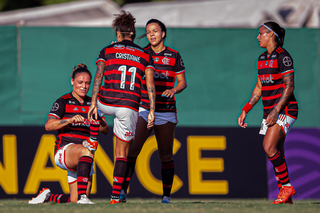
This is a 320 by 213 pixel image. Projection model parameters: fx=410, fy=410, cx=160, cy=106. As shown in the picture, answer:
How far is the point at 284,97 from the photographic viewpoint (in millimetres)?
4844

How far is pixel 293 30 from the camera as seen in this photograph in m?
10.1

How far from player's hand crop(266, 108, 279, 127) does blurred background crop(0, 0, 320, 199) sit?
11.3 ft

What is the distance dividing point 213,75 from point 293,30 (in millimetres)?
2310

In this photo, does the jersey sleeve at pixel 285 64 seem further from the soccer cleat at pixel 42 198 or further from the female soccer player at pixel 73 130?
the soccer cleat at pixel 42 198

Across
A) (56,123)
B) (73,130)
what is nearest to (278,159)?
(73,130)

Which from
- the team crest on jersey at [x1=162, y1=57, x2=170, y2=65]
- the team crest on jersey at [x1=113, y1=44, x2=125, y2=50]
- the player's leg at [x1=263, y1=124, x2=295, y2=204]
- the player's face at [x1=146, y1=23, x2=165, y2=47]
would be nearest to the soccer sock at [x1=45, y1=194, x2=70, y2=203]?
the team crest on jersey at [x1=113, y1=44, x2=125, y2=50]

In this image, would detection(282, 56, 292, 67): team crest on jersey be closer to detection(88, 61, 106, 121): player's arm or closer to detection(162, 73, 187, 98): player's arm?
detection(162, 73, 187, 98): player's arm

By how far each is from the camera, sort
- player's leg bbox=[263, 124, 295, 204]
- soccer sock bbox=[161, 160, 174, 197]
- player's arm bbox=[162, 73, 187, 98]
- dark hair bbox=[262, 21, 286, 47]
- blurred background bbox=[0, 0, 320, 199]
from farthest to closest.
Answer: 1. blurred background bbox=[0, 0, 320, 199]
2. soccer sock bbox=[161, 160, 174, 197]
3. dark hair bbox=[262, 21, 286, 47]
4. player's arm bbox=[162, 73, 187, 98]
5. player's leg bbox=[263, 124, 295, 204]

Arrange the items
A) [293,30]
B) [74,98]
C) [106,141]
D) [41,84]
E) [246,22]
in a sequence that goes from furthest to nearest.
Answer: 1. [246,22]
2. [293,30]
3. [41,84]
4. [106,141]
5. [74,98]

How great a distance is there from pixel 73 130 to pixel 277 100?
2.54 m

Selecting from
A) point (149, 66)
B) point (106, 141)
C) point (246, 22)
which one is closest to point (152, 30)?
point (149, 66)

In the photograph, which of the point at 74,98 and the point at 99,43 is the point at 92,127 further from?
the point at 99,43

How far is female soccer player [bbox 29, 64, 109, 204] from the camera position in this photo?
4.71 m

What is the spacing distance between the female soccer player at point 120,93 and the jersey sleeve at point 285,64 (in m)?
1.62
